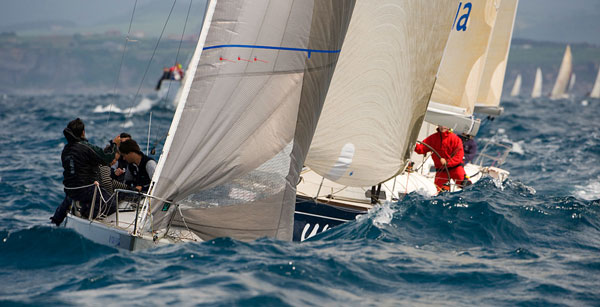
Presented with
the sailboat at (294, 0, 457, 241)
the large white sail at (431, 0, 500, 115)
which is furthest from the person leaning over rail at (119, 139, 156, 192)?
the large white sail at (431, 0, 500, 115)

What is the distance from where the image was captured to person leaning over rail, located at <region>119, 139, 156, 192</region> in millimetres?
6480

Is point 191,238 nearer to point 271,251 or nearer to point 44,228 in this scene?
point 271,251

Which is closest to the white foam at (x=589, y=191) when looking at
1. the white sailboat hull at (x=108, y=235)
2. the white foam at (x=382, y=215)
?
the white foam at (x=382, y=215)

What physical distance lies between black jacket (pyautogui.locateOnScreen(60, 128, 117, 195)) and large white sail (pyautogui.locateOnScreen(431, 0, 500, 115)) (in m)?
6.07

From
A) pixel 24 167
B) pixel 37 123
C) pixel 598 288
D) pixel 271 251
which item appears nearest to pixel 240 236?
pixel 271 251

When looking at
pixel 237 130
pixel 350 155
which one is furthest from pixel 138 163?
pixel 350 155

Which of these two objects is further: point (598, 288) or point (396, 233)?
point (396, 233)

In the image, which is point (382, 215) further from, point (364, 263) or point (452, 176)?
point (452, 176)

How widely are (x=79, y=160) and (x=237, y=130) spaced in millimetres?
1533

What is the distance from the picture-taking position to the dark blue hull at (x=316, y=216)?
7039mm

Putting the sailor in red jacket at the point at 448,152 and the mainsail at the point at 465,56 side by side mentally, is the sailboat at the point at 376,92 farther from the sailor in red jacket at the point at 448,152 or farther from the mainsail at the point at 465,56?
the mainsail at the point at 465,56

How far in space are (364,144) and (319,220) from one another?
103cm

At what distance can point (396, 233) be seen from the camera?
662cm

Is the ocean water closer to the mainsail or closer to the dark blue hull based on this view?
the dark blue hull
